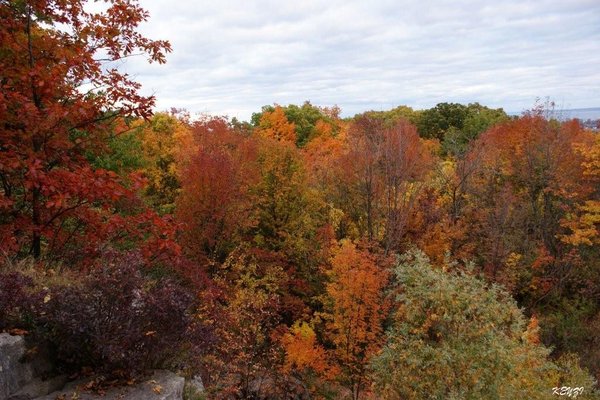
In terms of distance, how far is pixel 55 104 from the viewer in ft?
23.2

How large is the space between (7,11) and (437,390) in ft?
41.7

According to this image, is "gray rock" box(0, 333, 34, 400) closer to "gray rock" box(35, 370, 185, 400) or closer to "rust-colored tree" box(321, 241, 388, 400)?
"gray rock" box(35, 370, 185, 400)

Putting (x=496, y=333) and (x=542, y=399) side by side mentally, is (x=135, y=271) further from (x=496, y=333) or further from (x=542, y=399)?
(x=542, y=399)

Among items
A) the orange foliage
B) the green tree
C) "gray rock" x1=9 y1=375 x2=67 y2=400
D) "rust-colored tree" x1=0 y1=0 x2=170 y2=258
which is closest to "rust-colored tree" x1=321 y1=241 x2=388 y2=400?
the green tree

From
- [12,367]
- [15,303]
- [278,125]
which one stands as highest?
[278,125]

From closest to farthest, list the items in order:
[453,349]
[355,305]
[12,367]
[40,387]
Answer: [12,367] < [40,387] < [453,349] < [355,305]

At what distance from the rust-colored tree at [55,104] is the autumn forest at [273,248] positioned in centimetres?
4

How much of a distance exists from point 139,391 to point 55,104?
4.24m

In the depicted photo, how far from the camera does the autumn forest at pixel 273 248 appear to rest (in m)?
6.64

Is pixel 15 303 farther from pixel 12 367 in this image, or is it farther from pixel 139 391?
pixel 139 391

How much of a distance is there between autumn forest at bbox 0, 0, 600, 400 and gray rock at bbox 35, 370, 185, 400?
0.20m

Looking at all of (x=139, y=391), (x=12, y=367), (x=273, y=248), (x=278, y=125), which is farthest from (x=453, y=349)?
(x=278, y=125)

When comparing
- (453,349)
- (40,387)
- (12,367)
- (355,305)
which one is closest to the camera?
(12,367)

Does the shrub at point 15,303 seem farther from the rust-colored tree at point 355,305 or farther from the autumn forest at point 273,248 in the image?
the rust-colored tree at point 355,305
